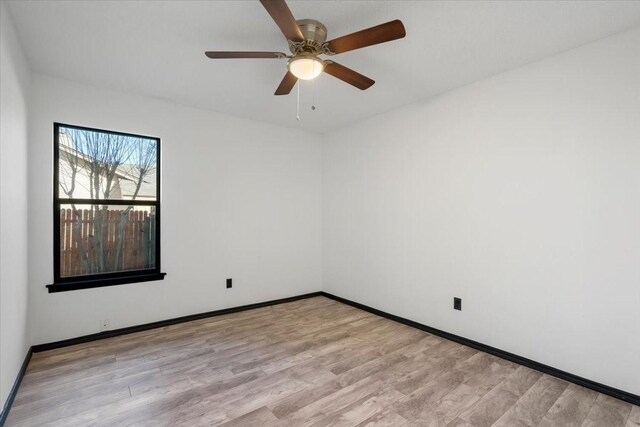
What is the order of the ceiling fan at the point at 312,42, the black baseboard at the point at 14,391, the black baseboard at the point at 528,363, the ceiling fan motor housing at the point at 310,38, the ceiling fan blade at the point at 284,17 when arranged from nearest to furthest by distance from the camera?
the ceiling fan blade at the point at 284,17
the ceiling fan at the point at 312,42
the black baseboard at the point at 14,391
the ceiling fan motor housing at the point at 310,38
the black baseboard at the point at 528,363

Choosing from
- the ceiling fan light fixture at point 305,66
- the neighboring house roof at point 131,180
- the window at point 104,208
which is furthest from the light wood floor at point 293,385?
the ceiling fan light fixture at point 305,66

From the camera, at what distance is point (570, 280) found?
2.32 metres

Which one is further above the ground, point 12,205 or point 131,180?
point 131,180

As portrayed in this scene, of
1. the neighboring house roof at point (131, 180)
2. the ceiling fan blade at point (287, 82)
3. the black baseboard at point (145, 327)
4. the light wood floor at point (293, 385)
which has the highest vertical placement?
the ceiling fan blade at point (287, 82)

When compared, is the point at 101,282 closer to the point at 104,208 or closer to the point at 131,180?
the point at 104,208

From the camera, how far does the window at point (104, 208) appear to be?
2904 millimetres

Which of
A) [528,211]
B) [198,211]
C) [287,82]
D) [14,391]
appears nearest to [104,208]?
[198,211]

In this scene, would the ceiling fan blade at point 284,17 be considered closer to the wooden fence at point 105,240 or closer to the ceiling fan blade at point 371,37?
the ceiling fan blade at point 371,37

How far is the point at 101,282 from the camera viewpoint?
9.89 feet

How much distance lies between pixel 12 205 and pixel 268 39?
2.12 m

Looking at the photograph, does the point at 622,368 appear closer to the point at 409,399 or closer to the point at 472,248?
the point at 472,248

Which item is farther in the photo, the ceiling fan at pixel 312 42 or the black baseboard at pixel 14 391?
the black baseboard at pixel 14 391

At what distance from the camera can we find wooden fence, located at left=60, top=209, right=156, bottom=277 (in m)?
2.93

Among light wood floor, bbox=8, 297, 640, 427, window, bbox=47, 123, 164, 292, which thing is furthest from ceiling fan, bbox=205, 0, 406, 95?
light wood floor, bbox=8, 297, 640, 427
